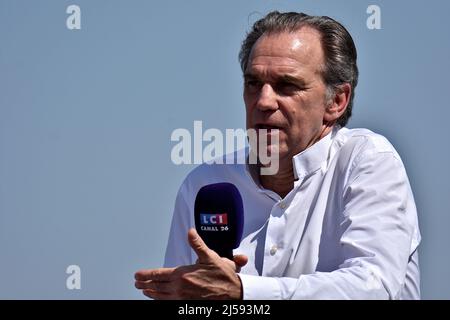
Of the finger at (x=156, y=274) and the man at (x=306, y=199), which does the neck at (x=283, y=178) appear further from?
the finger at (x=156, y=274)

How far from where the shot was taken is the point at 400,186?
4008 mm

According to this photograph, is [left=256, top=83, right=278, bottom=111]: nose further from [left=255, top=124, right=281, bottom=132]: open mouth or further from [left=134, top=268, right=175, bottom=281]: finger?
[left=134, top=268, right=175, bottom=281]: finger

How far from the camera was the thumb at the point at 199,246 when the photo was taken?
128 inches

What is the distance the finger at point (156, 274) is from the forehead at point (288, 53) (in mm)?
1477

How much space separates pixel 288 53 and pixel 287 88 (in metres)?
0.19

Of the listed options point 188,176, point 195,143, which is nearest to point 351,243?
point 188,176

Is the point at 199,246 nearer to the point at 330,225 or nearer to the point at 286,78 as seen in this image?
the point at 330,225

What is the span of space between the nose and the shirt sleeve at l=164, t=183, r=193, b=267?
2.51 ft

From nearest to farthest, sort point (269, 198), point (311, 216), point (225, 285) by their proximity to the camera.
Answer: point (225, 285)
point (311, 216)
point (269, 198)

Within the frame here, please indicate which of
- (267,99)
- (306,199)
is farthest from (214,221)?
(267,99)

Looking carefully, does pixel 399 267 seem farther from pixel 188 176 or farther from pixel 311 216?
pixel 188 176

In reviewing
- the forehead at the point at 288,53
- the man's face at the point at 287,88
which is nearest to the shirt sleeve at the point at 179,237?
the man's face at the point at 287,88
